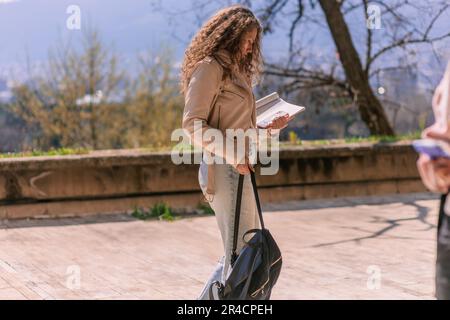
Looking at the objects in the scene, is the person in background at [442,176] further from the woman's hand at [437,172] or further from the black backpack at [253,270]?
the black backpack at [253,270]

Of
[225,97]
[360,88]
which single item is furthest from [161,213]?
[225,97]

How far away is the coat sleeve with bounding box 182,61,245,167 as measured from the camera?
4371mm

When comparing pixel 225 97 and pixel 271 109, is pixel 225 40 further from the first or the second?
pixel 271 109

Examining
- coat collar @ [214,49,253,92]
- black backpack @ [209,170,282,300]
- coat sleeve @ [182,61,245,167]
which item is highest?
coat collar @ [214,49,253,92]

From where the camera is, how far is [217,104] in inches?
176

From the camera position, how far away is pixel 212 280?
4.59 metres

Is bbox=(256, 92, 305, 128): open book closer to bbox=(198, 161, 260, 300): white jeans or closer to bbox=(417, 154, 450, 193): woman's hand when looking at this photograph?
bbox=(198, 161, 260, 300): white jeans

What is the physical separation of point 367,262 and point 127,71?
14282 mm

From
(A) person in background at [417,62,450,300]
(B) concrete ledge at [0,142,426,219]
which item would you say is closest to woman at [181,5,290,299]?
(A) person in background at [417,62,450,300]

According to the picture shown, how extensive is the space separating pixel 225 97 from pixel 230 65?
158mm

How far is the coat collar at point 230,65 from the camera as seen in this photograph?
4.49m
